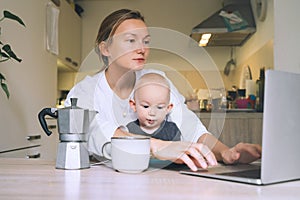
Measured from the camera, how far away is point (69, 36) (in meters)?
3.67

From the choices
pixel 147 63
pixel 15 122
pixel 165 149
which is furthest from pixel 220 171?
pixel 15 122

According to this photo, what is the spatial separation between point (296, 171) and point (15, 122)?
6.15 ft

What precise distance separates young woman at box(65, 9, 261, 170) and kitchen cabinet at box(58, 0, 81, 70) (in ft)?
7.74

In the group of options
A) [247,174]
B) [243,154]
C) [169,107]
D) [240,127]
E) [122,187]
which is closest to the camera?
[122,187]

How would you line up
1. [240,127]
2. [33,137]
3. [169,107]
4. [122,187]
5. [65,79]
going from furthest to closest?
1. [65,79]
2. [240,127]
3. [33,137]
4. [169,107]
5. [122,187]

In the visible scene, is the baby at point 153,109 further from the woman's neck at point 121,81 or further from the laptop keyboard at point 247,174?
the laptop keyboard at point 247,174

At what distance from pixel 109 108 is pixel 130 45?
20 cm

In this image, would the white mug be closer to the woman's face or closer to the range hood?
the woman's face

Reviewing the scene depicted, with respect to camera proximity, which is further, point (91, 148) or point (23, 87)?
point (23, 87)

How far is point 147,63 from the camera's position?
1104 millimetres

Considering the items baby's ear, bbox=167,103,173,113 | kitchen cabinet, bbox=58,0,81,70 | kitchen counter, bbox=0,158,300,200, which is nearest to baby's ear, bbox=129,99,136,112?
baby's ear, bbox=167,103,173,113

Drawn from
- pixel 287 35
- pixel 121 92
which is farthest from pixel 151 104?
pixel 287 35

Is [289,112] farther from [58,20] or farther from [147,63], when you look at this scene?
[58,20]

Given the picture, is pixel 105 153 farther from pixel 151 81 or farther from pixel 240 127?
pixel 240 127
